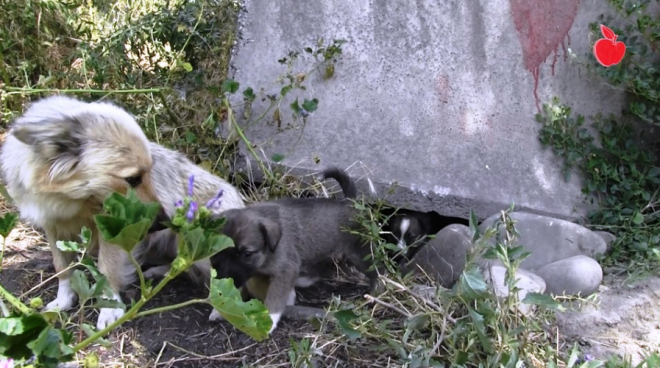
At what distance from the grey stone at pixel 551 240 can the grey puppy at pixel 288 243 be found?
2.81ft

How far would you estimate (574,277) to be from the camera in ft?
12.0

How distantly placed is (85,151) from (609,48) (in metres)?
3.22

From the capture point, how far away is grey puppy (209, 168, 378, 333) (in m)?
3.42

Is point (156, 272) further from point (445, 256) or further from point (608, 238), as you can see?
point (608, 238)

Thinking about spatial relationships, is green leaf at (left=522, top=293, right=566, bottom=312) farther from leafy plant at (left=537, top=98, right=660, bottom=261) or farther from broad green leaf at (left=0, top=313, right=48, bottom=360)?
broad green leaf at (left=0, top=313, right=48, bottom=360)

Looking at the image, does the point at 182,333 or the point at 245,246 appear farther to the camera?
the point at 182,333

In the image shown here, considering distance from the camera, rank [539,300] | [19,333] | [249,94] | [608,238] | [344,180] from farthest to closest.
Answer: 1. [249,94]
2. [608,238]
3. [344,180]
4. [539,300]
5. [19,333]

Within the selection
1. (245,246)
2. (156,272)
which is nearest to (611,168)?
(245,246)

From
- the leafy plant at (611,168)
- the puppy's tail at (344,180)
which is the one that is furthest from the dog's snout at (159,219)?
the leafy plant at (611,168)

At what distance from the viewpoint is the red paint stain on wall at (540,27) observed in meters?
4.69

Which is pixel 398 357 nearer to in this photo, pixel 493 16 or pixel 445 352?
pixel 445 352

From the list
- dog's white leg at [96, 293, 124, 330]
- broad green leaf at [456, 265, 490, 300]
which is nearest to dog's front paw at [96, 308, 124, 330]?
dog's white leg at [96, 293, 124, 330]

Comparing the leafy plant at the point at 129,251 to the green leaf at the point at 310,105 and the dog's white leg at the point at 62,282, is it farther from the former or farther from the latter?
the green leaf at the point at 310,105

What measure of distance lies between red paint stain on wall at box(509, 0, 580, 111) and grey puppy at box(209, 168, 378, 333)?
1.66 metres
